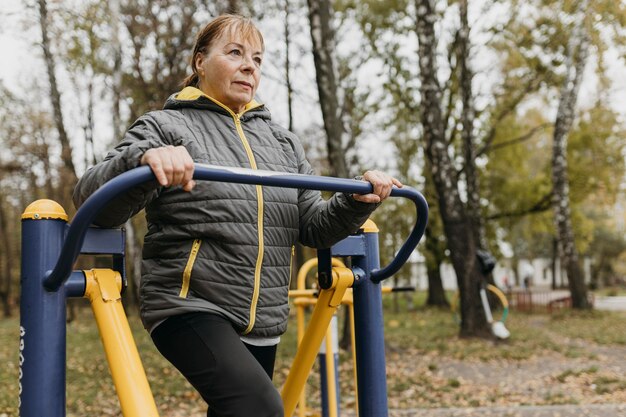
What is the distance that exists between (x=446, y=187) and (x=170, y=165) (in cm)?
771

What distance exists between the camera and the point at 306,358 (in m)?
2.23

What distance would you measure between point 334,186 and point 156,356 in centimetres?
657

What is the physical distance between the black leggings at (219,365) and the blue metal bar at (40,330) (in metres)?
0.26

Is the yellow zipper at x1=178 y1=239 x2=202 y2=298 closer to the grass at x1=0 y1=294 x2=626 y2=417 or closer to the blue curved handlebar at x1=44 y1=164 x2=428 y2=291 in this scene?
the blue curved handlebar at x1=44 y1=164 x2=428 y2=291

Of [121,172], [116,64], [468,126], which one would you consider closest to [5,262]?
[116,64]

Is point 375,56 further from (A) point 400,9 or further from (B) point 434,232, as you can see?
(B) point 434,232

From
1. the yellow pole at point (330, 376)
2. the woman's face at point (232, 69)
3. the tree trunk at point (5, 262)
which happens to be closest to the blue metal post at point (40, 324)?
the woman's face at point (232, 69)

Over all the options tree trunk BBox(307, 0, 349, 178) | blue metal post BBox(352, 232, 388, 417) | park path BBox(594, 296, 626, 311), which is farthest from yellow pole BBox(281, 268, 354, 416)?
park path BBox(594, 296, 626, 311)

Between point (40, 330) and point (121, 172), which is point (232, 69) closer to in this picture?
point (121, 172)

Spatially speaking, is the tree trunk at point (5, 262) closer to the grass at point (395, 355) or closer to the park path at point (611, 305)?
the grass at point (395, 355)

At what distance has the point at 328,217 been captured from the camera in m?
2.02

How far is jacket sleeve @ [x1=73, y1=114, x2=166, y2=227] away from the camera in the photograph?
1.56 metres

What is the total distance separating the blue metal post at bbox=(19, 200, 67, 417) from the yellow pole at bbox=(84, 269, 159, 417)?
0.29 feet

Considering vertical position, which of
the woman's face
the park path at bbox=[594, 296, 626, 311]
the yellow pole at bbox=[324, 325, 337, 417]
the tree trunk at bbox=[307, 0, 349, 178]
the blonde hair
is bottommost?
the park path at bbox=[594, 296, 626, 311]
